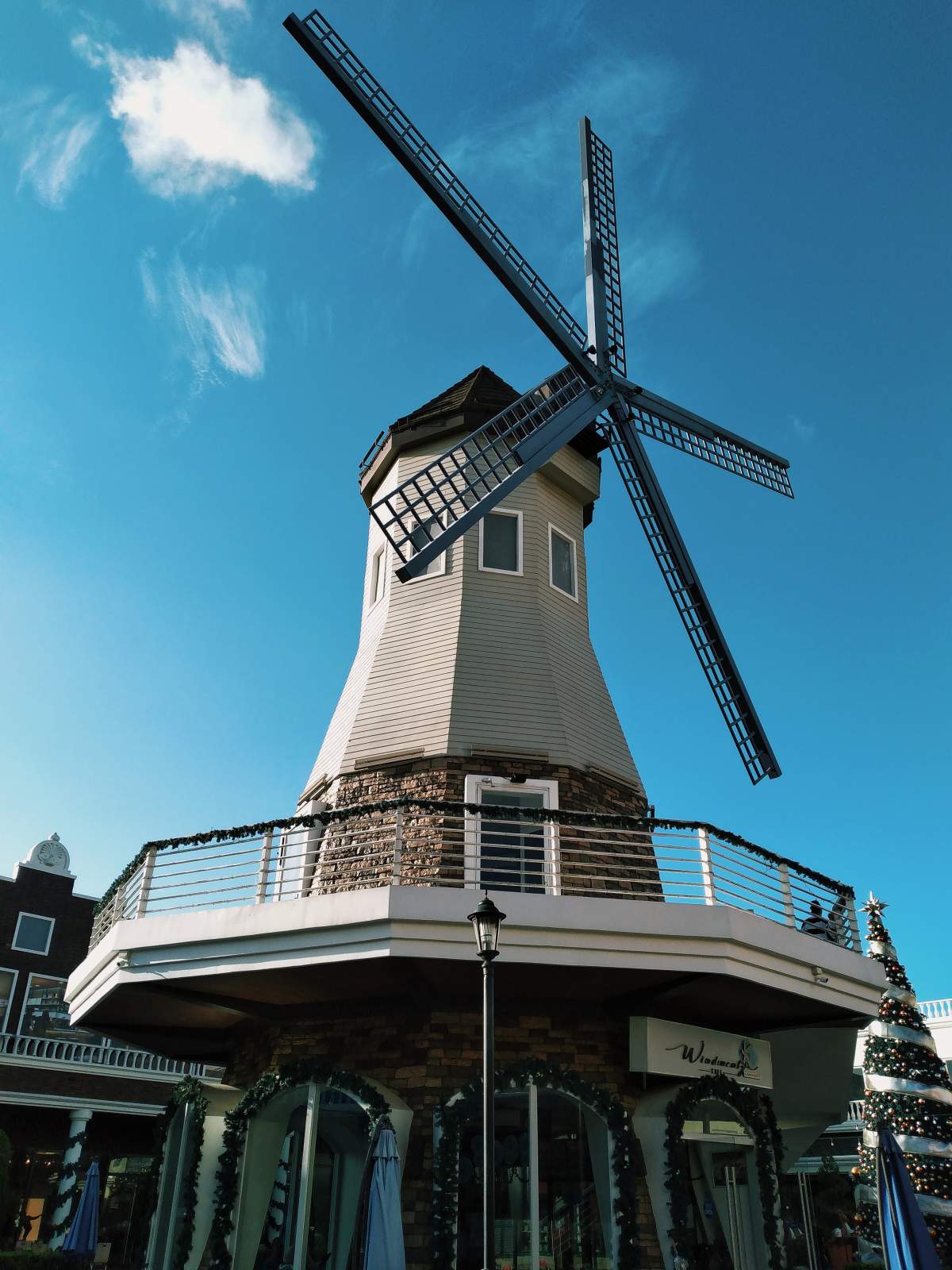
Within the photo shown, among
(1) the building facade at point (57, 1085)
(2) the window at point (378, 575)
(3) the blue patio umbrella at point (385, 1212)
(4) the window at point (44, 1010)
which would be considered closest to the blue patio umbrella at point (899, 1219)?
(3) the blue patio umbrella at point (385, 1212)

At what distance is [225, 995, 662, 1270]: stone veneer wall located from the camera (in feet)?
38.3

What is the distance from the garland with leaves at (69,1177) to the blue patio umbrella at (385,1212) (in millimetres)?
Result: 16295

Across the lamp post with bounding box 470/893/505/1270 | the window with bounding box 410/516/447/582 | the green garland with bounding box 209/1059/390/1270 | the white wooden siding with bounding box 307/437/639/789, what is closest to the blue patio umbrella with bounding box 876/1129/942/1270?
the lamp post with bounding box 470/893/505/1270

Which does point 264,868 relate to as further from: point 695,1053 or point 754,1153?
point 754,1153

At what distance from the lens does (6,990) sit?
84.7 feet

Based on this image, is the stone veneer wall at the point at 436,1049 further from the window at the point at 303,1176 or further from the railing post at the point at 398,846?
the railing post at the point at 398,846

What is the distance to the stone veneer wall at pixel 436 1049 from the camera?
1169 centimetres

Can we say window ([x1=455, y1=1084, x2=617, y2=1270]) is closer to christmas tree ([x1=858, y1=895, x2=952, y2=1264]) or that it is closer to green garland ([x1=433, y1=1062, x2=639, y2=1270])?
green garland ([x1=433, y1=1062, x2=639, y2=1270])

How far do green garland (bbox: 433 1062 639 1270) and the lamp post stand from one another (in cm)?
205

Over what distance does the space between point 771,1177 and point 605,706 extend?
7.20 metres

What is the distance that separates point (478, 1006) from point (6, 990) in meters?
18.5

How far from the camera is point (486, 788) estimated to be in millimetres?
14469

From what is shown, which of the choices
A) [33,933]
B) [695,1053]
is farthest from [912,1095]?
[33,933]

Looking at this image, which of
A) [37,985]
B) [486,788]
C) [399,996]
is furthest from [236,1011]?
[37,985]
